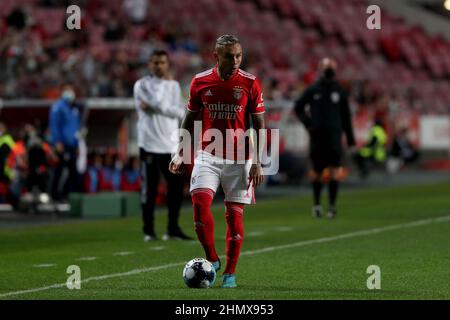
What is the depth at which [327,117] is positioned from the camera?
18781mm

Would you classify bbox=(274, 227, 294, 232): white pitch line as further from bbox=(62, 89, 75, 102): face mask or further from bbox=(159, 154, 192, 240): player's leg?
bbox=(62, 89, 75, 102): face mask

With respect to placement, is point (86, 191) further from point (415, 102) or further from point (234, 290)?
point (415, 102)

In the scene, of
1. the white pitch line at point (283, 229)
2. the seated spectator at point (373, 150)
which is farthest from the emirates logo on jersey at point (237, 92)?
the seated spectator at point (373, 150)

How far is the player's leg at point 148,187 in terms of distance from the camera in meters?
15.2

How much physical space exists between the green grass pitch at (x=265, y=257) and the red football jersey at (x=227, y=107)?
3.67 feet

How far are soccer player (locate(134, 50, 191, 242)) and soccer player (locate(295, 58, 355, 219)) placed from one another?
3.94 m

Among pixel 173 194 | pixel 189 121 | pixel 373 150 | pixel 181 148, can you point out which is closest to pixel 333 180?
pixel 173 194

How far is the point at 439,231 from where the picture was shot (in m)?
16.2

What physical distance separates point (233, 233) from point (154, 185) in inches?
195

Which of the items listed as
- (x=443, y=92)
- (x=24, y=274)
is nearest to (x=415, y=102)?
(x=443, y=92)

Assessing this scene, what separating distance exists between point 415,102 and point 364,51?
4.15 metres

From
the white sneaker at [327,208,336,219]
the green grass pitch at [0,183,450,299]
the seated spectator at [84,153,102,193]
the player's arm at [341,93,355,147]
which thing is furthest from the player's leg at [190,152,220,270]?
the seated spectator at [84,153,102,193]

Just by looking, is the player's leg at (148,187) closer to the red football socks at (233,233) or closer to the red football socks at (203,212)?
the red football socks at (203,212)

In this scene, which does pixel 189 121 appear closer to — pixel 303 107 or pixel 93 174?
pixel 303 107
